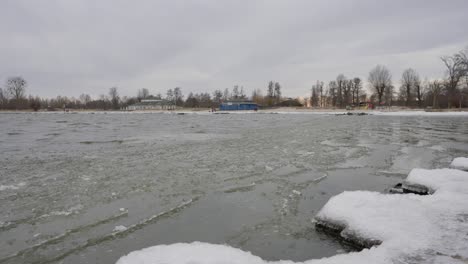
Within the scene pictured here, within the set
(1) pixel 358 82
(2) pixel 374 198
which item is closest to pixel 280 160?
(2) pixel 374 198

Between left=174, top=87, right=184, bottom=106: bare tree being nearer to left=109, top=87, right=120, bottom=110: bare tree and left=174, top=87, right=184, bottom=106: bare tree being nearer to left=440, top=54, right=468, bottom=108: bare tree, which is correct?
left=109, top=87, right=120, bottom=110: bare tree

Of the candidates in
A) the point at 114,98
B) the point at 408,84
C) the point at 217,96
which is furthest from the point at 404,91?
the point at 114,98

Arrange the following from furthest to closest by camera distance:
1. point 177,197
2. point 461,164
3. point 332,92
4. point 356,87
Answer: point 332,92 < point 356,87 < point 461,164 < point 177,197

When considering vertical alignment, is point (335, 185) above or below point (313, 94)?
below

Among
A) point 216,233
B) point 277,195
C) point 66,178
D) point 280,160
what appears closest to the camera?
point 216,233

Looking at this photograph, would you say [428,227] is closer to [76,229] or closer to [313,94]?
[76,229]

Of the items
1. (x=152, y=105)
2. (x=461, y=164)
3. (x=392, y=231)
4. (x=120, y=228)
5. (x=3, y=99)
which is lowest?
(x=120, y=228)

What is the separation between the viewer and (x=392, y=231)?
471 centimetres

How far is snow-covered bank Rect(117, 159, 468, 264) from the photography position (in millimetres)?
4000

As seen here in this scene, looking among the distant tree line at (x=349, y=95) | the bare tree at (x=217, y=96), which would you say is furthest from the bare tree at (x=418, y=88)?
the bare tree at (x=217, y=96)

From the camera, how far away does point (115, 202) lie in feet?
24.4

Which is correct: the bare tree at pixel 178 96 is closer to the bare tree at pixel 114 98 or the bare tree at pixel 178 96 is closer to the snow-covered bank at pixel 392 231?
the bare tree at pixel 114 98

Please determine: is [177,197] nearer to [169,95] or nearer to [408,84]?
[408,84]

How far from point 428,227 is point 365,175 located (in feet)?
17.8
